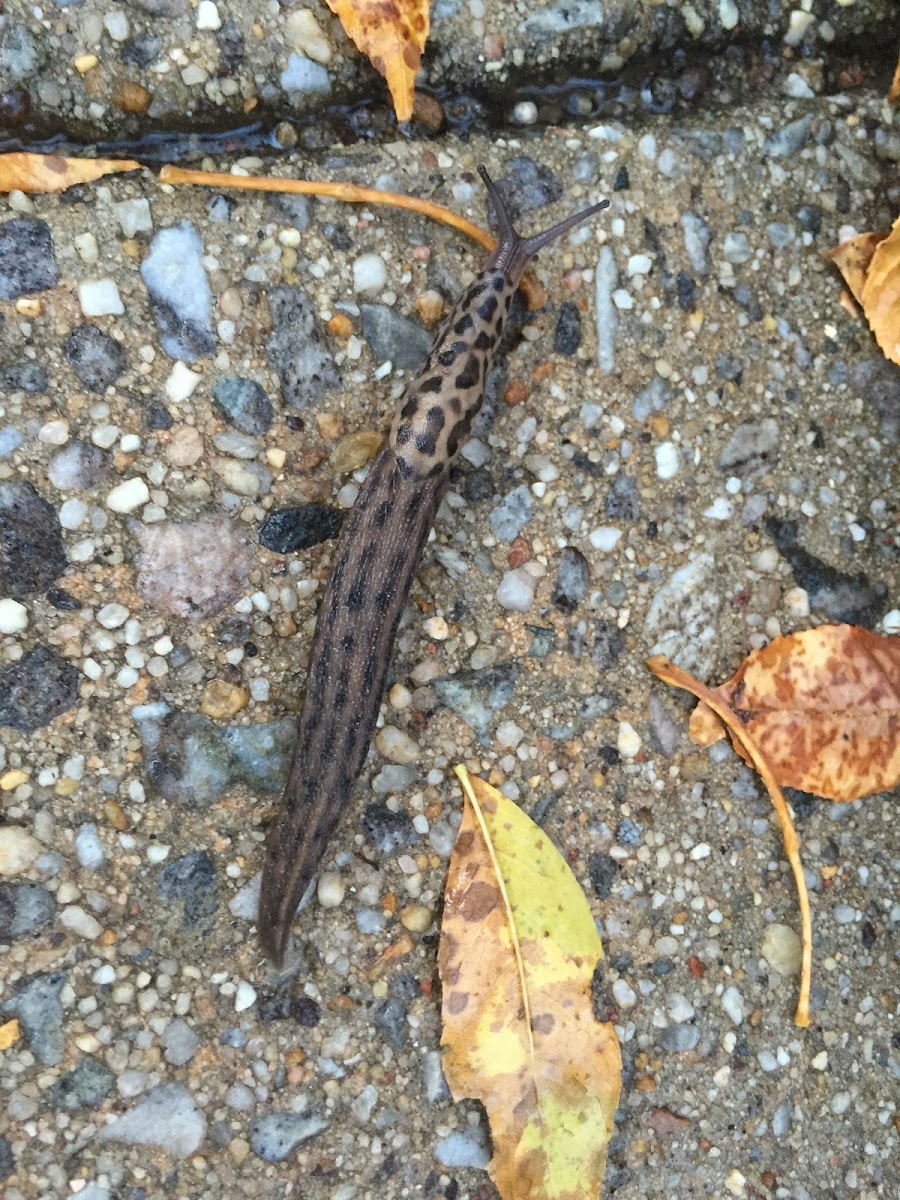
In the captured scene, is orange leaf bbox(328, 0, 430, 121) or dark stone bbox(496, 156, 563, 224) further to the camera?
dark stone bbox(496, 156, 563, 224)

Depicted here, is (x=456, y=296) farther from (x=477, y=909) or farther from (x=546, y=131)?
(x=477, y=909)

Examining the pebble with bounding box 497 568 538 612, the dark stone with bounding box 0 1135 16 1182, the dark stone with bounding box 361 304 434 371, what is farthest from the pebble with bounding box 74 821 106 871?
the dark stone with bounding box 361 304 434 371

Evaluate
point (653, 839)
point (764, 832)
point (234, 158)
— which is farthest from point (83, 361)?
point (764, 832)

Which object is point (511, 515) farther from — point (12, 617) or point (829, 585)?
point (12, 617)

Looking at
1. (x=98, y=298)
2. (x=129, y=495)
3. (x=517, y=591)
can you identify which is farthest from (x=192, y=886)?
(x=98, y=298)

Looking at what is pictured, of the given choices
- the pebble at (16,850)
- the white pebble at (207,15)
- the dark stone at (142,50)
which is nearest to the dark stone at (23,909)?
the pebble at (16,850)

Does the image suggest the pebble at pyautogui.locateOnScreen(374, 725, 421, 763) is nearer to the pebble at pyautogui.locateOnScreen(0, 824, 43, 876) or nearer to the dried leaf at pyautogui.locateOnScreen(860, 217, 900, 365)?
the pebble at pyautogui.locateOnScreen(0, 824, 43, 876)
